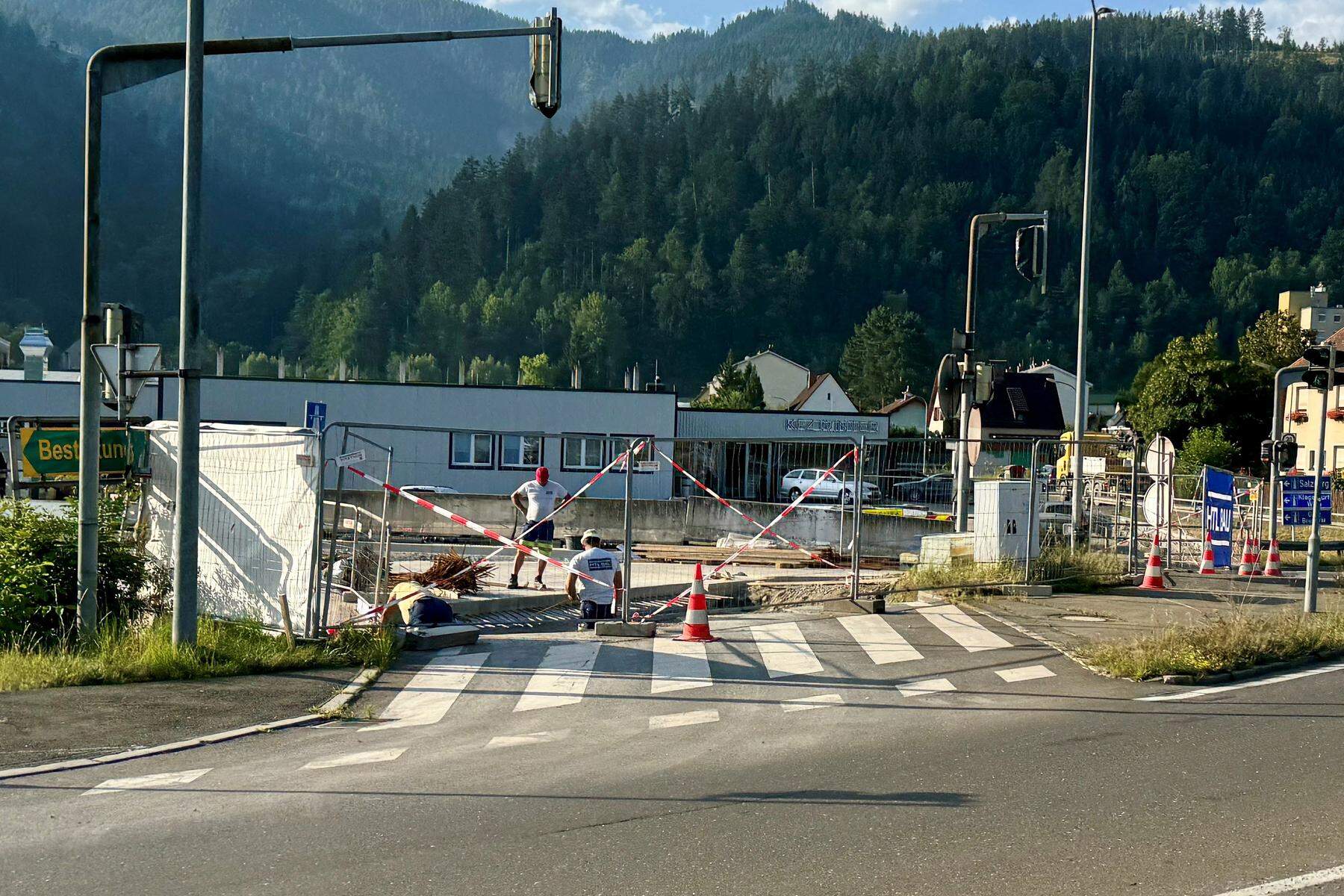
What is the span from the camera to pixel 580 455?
140 feet

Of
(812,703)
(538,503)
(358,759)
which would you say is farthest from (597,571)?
(358,759)

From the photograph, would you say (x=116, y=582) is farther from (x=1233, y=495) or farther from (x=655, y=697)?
(x=1233, y=495)

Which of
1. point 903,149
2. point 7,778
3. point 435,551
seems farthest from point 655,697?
point 903,149

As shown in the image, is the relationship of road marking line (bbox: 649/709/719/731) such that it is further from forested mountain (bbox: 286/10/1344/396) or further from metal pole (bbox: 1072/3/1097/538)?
forested mountain (bbox: 286/10/1344/396)

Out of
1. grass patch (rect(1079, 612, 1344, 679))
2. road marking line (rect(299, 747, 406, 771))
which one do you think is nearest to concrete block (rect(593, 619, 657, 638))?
grass patch (rect(1079, 612, 1344, 679))

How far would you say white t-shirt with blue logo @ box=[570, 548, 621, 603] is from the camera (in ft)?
44.3

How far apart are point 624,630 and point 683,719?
3.73 metres

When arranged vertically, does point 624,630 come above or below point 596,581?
below

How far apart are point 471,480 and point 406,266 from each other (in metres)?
140

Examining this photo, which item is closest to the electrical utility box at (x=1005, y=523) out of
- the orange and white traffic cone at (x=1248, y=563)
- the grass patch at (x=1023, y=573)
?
the grass patch at (x=1023, y=573)

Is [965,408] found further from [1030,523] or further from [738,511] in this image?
[738,511]

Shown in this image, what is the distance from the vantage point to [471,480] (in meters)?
40.7

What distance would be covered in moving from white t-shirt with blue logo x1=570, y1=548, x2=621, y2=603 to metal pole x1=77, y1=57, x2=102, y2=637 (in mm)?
4808

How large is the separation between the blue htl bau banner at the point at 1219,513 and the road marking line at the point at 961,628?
314 inches
